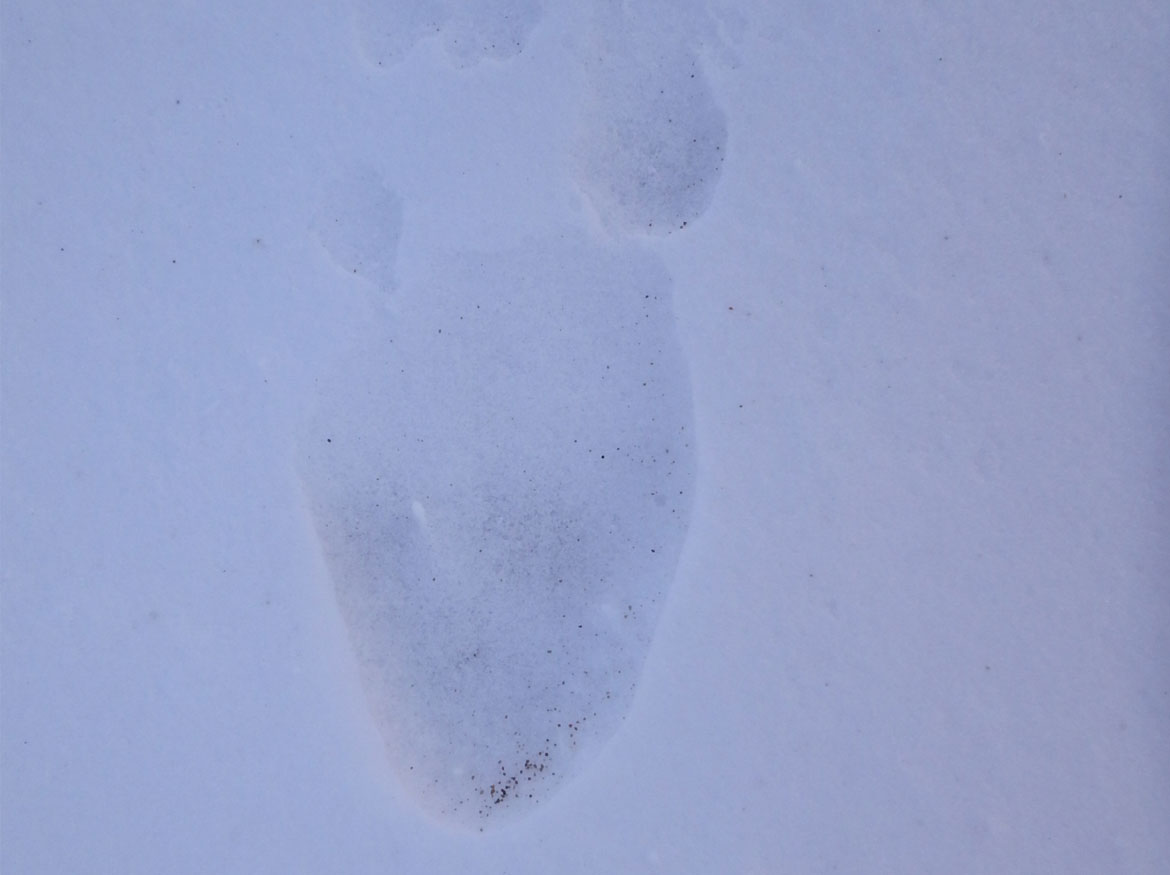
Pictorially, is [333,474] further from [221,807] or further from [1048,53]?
[1048,53]

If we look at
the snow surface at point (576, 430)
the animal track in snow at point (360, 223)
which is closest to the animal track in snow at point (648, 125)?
the snow surface at point (576, 430)

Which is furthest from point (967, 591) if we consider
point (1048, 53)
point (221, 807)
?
point (221, 807)

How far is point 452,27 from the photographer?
0.94 meters

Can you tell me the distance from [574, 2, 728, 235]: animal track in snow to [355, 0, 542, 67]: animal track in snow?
0.25ft

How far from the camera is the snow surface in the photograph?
92 centimetres

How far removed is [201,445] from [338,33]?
1.45ft

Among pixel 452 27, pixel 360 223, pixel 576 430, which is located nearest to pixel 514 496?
pixel 576 430

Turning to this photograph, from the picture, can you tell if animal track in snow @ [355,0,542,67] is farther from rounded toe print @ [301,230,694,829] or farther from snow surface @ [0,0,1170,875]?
rounded toe print @ [301,230,694,829]

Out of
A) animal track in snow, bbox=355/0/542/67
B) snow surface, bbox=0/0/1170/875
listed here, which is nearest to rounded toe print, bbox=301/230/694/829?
snow surface, bbox=0/0/1170/875

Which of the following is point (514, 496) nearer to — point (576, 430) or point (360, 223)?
point (576, 430)

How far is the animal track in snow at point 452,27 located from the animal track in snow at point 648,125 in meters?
0.08

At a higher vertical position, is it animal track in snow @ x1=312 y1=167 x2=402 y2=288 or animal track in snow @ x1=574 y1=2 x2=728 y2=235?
animal track in snow @ x1=574 y1=2 x2=728 y2=235

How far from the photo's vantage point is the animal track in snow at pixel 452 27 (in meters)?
0.93

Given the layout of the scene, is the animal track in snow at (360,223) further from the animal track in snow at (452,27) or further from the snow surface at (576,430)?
the animal track in snow at (452,27)
